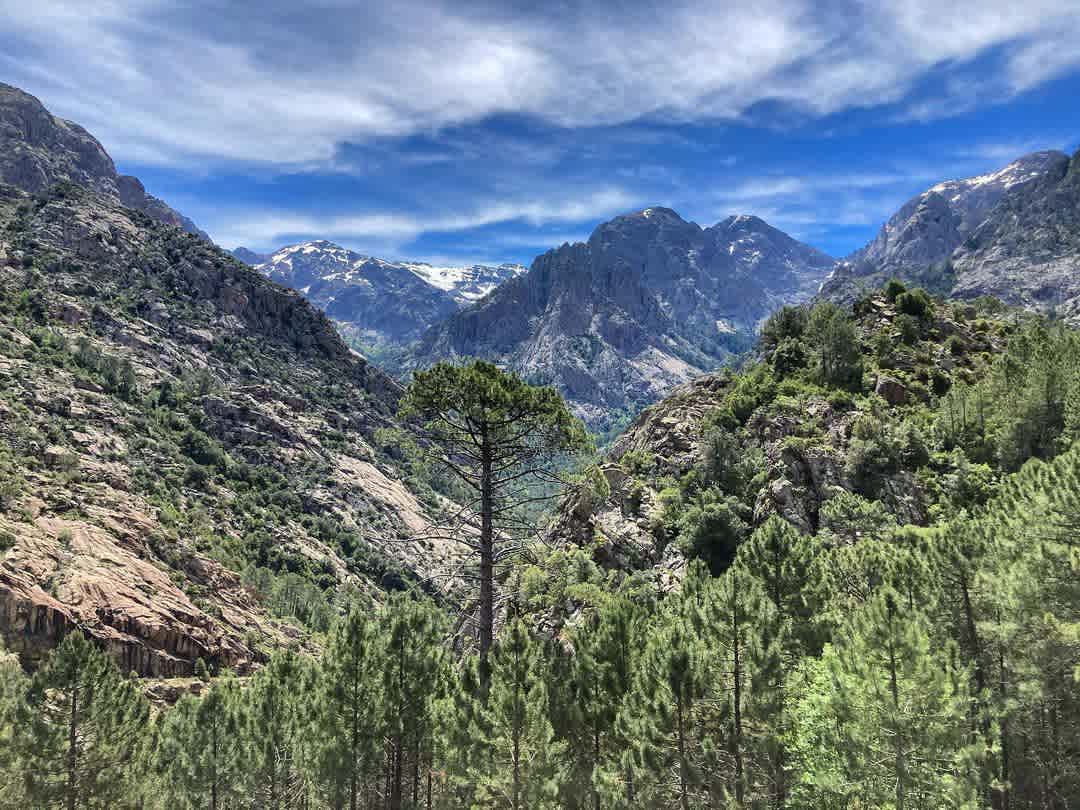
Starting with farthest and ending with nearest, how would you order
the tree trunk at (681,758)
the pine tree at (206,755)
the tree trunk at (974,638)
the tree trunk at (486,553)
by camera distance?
1. the pine tree at (206,755)
2. the tree trunk at (974,638)
3. the tree trunk at (486,553)
4. the tree trunk at (681,758)

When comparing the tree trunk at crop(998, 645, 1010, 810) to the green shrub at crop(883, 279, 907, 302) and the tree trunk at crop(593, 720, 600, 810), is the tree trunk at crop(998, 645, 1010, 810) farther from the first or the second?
the green shrub at crop(883, 279, 907, 302)

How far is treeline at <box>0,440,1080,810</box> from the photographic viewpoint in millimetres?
18953

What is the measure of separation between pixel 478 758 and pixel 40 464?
368 ft

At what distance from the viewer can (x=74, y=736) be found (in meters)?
30.5

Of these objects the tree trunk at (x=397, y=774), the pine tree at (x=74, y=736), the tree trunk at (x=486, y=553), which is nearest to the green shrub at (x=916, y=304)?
the tree trunk at (x=486, y=553)

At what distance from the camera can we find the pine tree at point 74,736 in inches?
1163

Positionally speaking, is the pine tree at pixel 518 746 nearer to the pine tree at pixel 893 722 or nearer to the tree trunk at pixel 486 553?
the tree trunk at pixel 486 553

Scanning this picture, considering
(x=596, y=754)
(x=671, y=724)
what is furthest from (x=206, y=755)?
(x=671, y=724)

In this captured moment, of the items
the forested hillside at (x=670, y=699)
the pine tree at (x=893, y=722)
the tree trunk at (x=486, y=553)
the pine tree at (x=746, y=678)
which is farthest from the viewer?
the tree trunk at (x=486, y=553)

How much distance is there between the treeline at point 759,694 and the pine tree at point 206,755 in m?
6.04

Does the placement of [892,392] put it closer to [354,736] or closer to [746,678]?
[746,678]

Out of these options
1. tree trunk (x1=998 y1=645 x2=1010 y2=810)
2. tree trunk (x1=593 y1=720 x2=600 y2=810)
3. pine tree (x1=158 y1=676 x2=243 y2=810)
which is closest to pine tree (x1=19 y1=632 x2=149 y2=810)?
pine tree (x1=158 y1=676 x2=243 y2=810)

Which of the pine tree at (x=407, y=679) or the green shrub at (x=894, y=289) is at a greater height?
the green shrub at (x=894, y=289)

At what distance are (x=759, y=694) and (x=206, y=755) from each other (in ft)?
97.7
